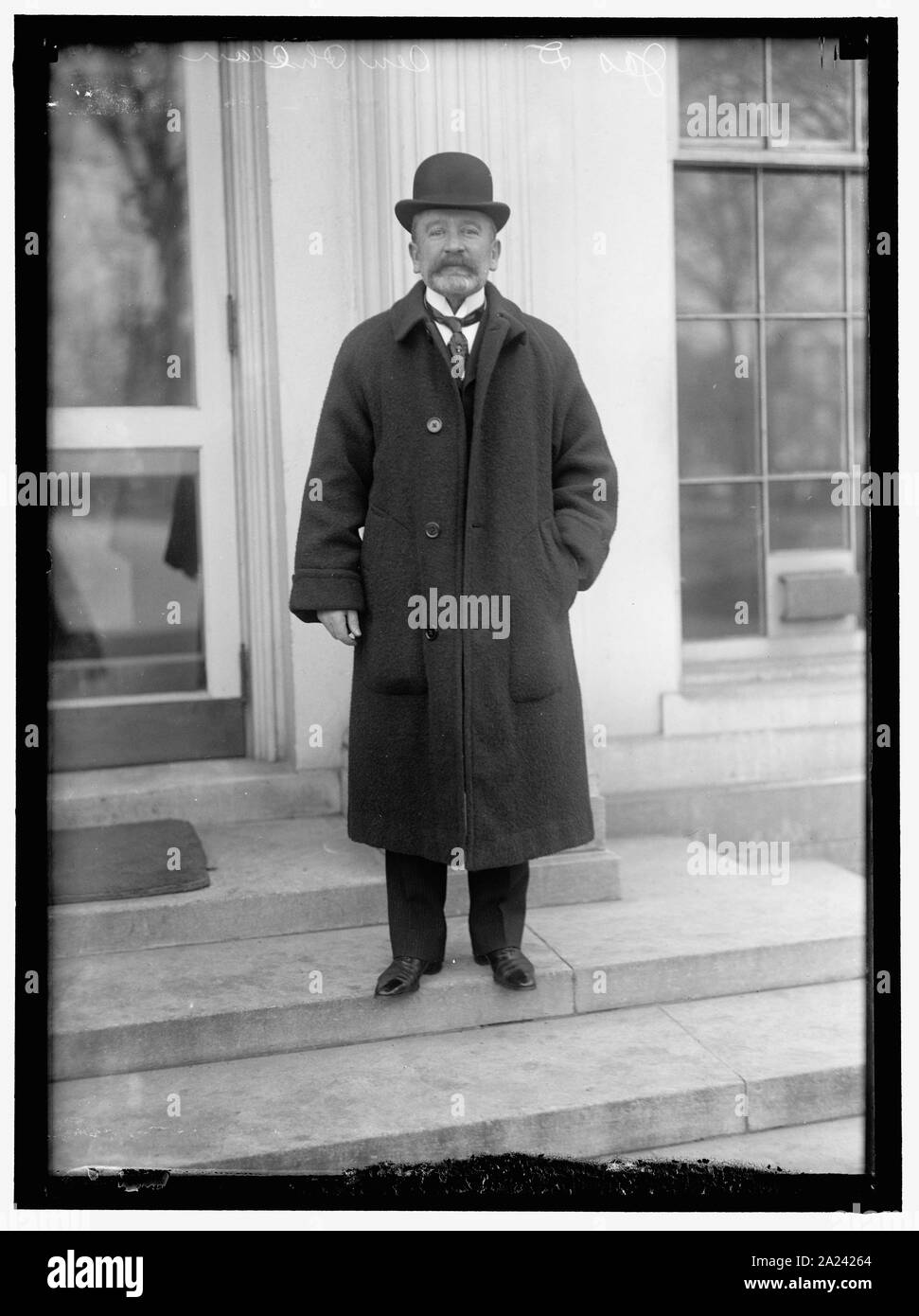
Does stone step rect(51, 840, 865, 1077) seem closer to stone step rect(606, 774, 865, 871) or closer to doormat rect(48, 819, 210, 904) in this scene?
doormat rect(48, 819, 210, 904)

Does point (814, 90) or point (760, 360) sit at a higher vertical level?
point (814, 90)

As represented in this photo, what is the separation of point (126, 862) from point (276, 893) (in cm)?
39

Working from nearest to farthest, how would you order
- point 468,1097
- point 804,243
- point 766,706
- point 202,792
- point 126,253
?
1. point 468,1097
2. point 126,253
3. point 202,792
4. point 804,243
5. point 766,706

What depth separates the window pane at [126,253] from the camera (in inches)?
115

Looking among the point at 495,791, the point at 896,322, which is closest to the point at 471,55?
the point at 896,322

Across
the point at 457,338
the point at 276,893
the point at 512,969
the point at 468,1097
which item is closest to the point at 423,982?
the point at 512,969

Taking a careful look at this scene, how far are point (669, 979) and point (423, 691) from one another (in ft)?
2.95

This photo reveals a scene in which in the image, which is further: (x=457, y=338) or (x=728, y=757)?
(x=728, y=757)

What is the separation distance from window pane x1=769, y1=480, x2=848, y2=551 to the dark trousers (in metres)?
1.46

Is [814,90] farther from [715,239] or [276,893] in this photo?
[276,893]

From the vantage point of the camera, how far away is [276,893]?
123 inches

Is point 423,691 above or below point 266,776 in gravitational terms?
above

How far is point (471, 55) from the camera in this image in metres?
2.77
